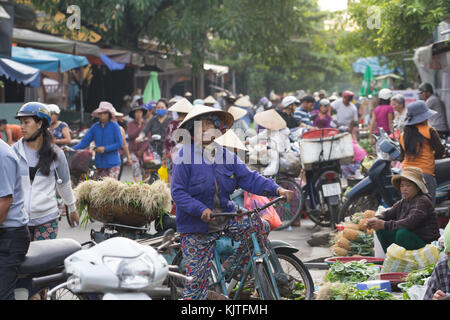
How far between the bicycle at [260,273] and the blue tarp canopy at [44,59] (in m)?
10.6

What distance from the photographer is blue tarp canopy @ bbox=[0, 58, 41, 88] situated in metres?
14.1

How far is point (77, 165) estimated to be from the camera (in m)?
12.0

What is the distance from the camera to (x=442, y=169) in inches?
370

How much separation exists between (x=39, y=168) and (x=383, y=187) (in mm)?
5197

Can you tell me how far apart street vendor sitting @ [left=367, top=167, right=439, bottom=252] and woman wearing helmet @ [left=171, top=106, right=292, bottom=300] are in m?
1.91

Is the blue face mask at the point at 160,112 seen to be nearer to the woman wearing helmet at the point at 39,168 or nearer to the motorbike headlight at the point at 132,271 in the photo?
the woman wearing helmet at the point at 39,168

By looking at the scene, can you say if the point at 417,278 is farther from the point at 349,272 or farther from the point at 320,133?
the point at 320,133

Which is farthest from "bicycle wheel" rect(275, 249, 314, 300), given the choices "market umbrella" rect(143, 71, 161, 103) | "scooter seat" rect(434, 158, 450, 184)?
"market umbrella" rect(143, 71, 161, 103)

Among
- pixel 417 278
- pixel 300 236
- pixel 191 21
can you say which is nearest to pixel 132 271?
pixel 417 278

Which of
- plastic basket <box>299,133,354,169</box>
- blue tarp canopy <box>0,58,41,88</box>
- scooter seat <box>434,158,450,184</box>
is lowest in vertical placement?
scooter seat <box>434,158,450,184</box>

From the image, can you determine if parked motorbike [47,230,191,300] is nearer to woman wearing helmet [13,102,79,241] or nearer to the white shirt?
woman wearing helmet [13,102,79,241]

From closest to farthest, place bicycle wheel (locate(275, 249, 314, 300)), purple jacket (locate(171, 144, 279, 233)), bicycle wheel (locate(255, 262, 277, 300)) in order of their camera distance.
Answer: bicycle wheel (locate(255, 262, 277, 300)) < purple jacket (locate(171, 144, 279, 233)) < bicycle wheel (locate(275, 249, 314, 300))

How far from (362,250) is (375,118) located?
809 cm

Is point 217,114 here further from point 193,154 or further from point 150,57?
point 150,57
